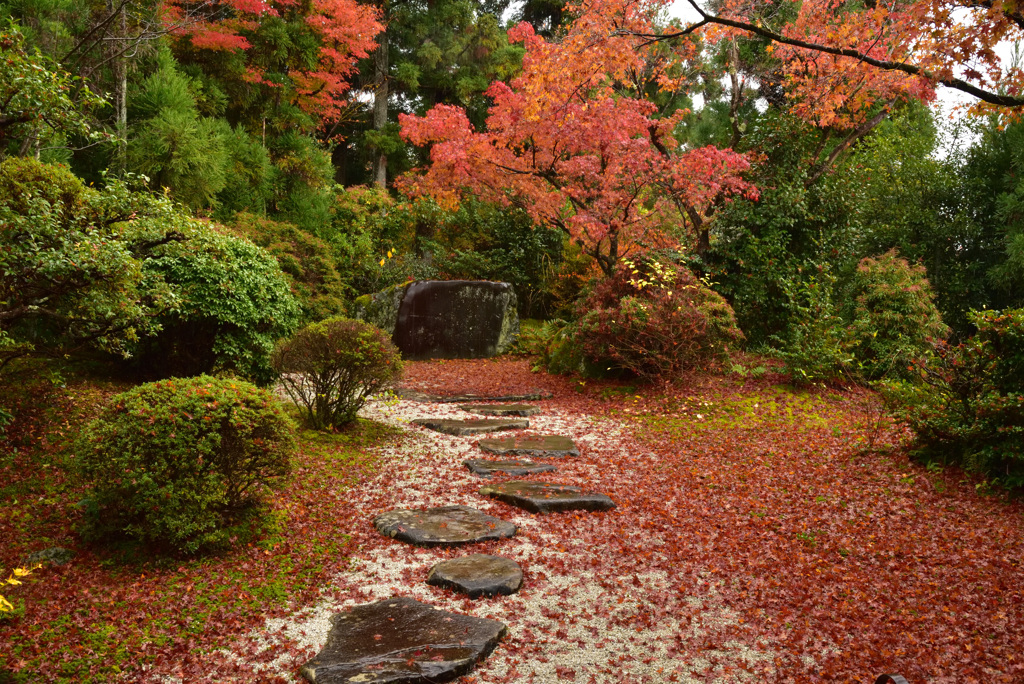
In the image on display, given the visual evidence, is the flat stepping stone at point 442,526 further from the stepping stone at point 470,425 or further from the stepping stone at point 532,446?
the stepping stone at point 470,425

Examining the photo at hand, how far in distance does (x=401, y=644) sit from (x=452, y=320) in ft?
31.7

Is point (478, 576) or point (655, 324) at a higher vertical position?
point (655, 324)

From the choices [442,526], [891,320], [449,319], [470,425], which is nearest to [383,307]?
[449,319]

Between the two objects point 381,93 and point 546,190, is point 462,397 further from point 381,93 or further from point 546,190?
point 381,93

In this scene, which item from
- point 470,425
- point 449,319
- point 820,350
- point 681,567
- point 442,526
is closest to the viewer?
point 681,567

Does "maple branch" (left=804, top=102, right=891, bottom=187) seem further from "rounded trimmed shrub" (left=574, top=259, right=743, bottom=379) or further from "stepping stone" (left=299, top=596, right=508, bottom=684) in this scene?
"stepping stone" (left=299, top=596, right=508, bottom=684)

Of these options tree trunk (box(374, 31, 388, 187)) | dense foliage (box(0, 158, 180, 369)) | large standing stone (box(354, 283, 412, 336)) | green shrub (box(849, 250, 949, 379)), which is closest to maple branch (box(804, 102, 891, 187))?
green shrub (box(849, 250, 949, 379))

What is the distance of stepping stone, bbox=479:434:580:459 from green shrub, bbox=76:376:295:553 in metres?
2.93

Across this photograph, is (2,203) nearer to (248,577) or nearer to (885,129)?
(248,577)

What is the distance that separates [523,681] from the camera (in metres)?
3.03

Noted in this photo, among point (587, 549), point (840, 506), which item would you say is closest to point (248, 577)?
point (587, 549)

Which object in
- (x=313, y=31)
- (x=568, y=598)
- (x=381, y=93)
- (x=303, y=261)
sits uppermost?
(x=381, y=93)

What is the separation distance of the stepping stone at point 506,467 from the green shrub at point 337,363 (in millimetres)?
1152

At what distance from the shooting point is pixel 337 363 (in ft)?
20.6
